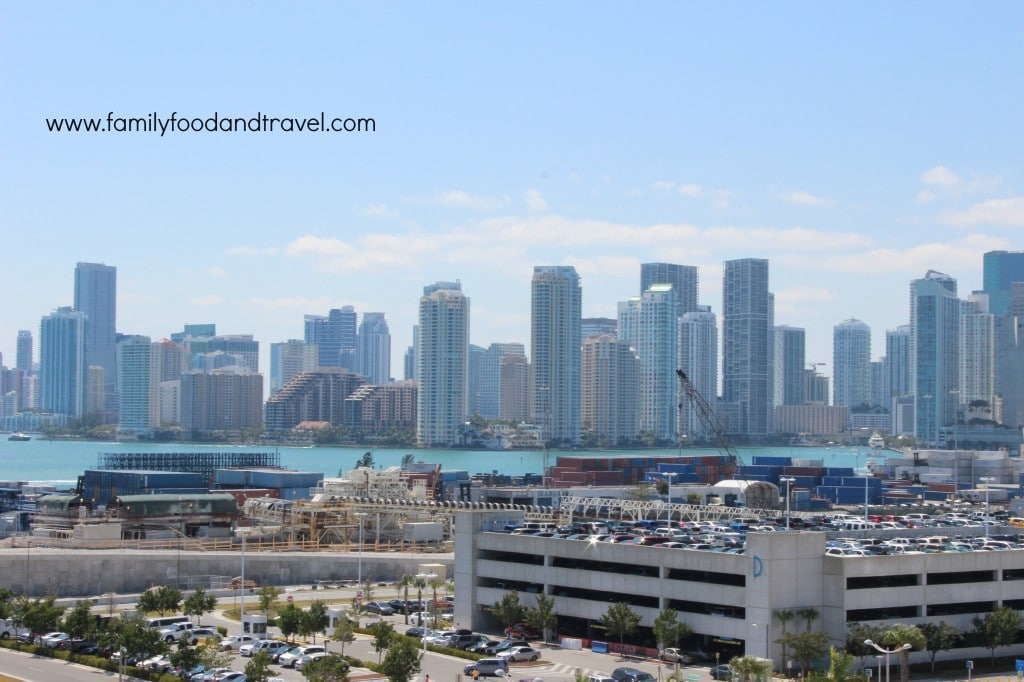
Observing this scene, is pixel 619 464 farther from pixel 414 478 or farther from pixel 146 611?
pixel 146 611

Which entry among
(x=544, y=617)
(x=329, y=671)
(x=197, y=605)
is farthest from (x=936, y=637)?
(x=197, y=605)

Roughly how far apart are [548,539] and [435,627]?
473cm

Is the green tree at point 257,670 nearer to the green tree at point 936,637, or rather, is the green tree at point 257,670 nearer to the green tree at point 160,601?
the green tree at point 160,601

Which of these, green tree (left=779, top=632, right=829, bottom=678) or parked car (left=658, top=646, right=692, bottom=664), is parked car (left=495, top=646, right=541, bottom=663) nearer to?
parked car (left=658, top=646, right=692, bottom=664)

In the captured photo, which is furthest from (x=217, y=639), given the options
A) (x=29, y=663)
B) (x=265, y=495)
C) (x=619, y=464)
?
(x=619, y=464)

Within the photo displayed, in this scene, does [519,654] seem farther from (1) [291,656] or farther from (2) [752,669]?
(2) [752,669]

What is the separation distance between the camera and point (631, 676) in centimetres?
3472

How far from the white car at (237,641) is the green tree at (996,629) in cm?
1919

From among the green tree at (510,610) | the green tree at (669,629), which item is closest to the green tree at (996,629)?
the green tree at (669,629)

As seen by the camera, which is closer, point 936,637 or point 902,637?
point 902,637

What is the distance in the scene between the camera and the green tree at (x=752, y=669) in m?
31.3

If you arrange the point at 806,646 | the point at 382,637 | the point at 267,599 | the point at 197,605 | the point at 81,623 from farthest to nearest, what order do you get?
the point at 267,599
the point at 197,605
the point at 81,623
the point at 382,637
the point at 806,646

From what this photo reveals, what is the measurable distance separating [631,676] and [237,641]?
12.1 meters

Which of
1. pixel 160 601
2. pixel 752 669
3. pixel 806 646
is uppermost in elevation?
pixel 752 669
